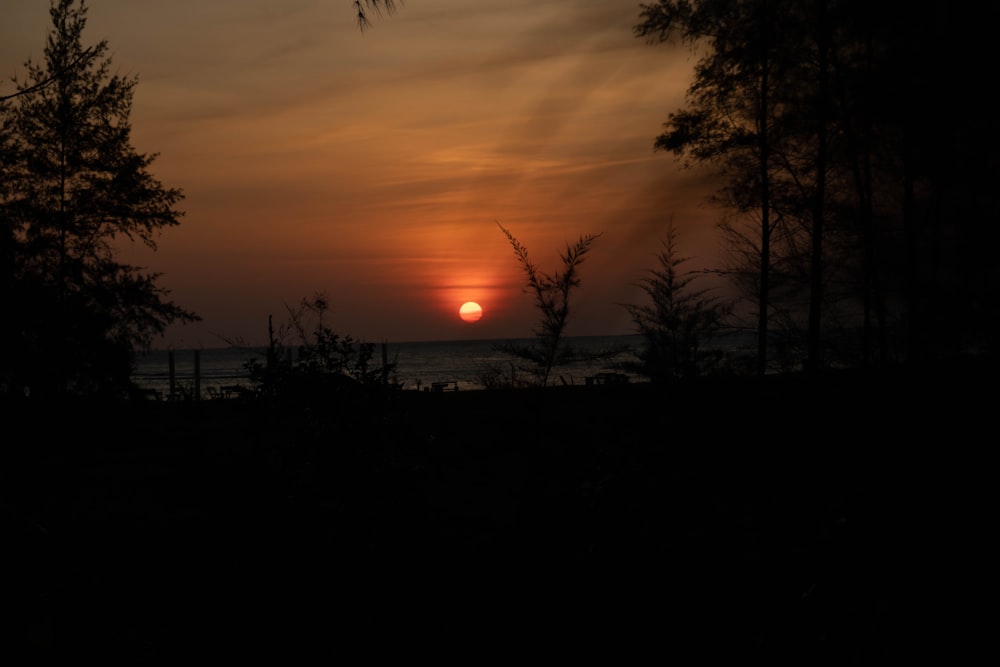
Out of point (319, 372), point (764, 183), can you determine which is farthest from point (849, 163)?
point (319, 372)

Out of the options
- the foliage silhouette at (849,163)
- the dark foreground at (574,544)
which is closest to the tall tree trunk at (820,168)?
the foliage silhouette at (849,163)

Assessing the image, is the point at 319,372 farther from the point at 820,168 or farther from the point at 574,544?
the point at 820,168

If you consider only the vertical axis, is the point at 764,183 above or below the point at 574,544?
above

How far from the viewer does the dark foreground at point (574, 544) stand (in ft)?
18.5

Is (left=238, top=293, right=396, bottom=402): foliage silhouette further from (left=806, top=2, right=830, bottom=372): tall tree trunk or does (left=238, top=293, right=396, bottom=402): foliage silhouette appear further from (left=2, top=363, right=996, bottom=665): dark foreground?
(left=806, top=2, right=830, bottom=372): tall tree trunk

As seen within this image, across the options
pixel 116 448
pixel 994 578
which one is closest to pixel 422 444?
pixel 994 578

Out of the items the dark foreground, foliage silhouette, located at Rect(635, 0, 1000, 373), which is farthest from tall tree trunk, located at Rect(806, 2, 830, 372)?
the dark foreground

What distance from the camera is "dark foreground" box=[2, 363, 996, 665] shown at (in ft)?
18.5

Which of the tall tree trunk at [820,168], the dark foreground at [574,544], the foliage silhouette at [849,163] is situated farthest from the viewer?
the tall tree trunk at [820,168]

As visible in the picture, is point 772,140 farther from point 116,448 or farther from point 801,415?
point 116,448

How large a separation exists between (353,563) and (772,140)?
53.4ft

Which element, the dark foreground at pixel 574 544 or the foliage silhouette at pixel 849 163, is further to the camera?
the foliage silhouette at pixel 849 163

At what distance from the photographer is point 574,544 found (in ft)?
26.9

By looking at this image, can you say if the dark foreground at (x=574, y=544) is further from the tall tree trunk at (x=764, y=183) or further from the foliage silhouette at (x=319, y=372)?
the tall tree trunk at (x=764, y=183)
